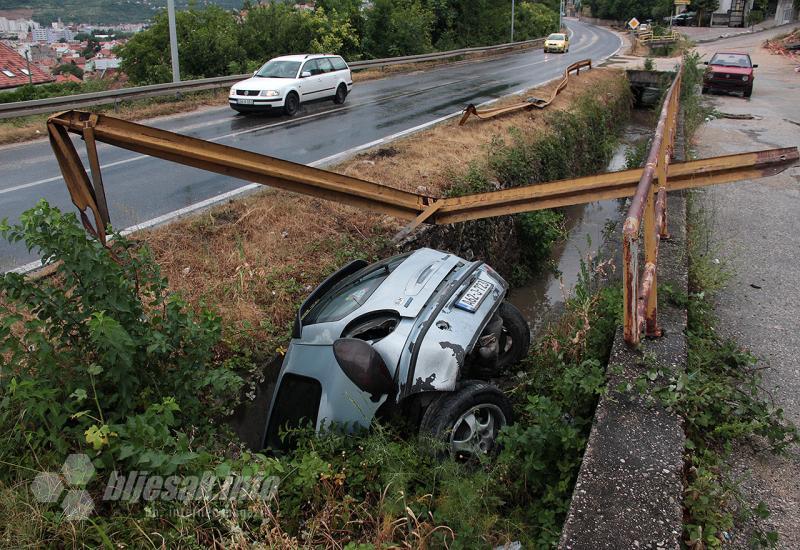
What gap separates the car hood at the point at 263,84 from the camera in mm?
16344

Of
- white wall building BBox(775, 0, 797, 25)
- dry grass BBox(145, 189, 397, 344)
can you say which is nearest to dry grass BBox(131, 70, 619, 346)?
dry grass BBox(145, 189, 397, 344)

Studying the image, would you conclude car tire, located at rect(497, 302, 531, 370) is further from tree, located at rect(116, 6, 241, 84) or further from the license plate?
tree, located at rect(116, 6, 241, 84)

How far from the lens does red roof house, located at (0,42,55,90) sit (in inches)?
1590

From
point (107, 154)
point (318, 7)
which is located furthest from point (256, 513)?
point (318, 7)

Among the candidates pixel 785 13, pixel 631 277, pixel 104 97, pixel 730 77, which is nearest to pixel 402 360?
pixel 631 277

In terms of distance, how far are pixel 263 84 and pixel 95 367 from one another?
46.5 feet

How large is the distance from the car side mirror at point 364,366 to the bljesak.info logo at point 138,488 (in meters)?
0.98

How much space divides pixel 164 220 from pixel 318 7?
94.0ft


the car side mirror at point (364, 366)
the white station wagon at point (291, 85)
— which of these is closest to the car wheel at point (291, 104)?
the white station wagon at point (291, 85)

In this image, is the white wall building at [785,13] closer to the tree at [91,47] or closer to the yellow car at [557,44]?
the yellow car at [557,44]

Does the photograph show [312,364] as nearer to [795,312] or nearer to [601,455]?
[601,455]

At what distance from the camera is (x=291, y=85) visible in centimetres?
1684

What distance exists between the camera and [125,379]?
12.5ft

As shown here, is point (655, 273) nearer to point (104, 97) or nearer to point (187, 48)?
point (104, 97)
